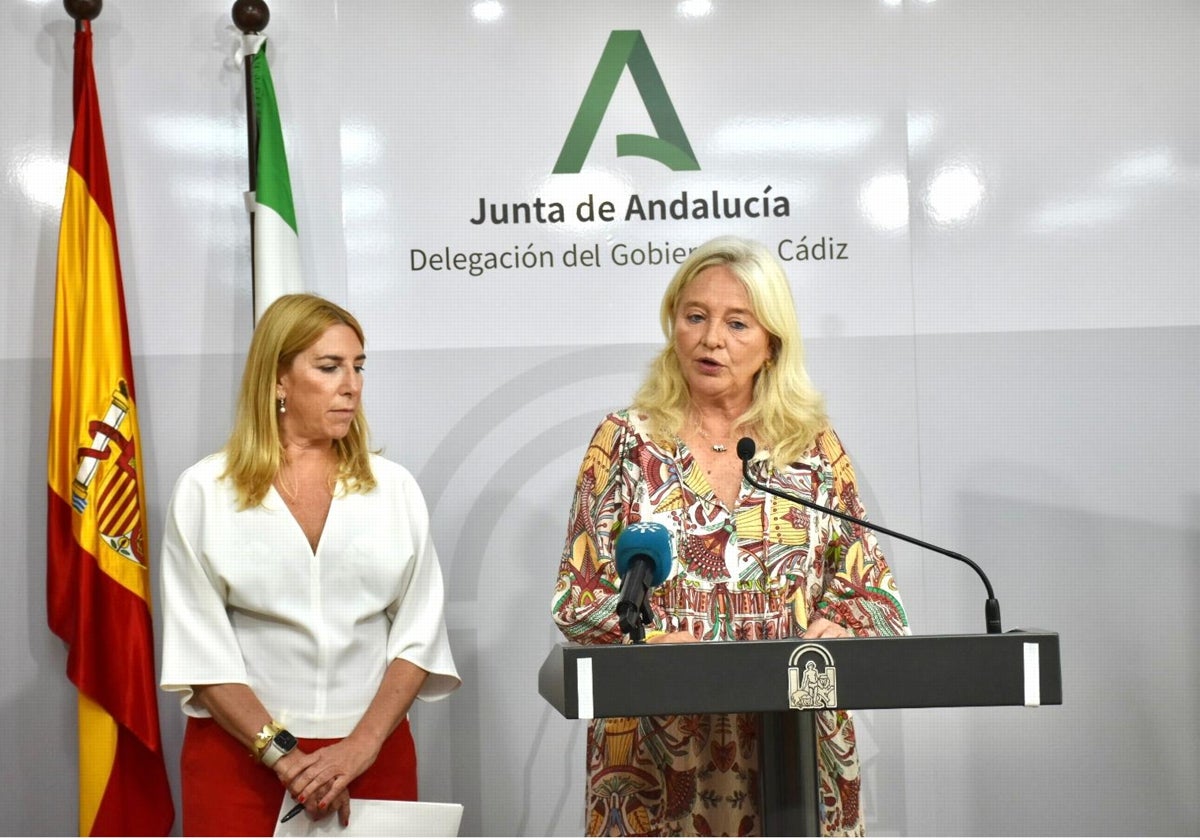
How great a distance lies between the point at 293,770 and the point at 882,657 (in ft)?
5.02

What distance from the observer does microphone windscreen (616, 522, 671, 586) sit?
1.87m

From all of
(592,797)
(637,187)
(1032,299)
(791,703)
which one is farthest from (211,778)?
(1032,299)

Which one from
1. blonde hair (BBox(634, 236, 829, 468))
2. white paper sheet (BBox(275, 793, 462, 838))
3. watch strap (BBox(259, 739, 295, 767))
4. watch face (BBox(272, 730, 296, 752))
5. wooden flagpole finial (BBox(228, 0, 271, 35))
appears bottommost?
white paper sheet (BBox(275, 793, 462, 838))

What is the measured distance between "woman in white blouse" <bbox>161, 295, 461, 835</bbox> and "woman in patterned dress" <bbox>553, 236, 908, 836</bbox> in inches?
22.6

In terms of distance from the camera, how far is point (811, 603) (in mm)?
2529

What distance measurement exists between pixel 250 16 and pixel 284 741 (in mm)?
2298

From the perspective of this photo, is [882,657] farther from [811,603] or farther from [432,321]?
[432,321]

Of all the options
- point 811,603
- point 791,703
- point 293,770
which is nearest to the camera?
point 791,703

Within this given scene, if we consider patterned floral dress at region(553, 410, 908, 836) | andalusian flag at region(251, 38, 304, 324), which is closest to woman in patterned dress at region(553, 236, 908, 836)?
patterned floral dress at region(553, 410, 908, 836)

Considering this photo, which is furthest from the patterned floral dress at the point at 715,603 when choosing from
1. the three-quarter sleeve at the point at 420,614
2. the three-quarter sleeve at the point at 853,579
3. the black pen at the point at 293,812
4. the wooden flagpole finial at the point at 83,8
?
the wooden flagpole finial at the point at 83,8

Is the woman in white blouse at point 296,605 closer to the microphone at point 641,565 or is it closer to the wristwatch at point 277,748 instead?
the wristwatch at point 277,748

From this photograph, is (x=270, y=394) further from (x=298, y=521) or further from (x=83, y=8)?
A: (x=83, y=8)

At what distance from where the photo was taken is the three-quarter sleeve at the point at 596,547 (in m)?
2.41

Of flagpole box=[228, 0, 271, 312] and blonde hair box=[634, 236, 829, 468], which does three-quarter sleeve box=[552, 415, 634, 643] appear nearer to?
blonde hair box=[634, 236, 829, 468]
